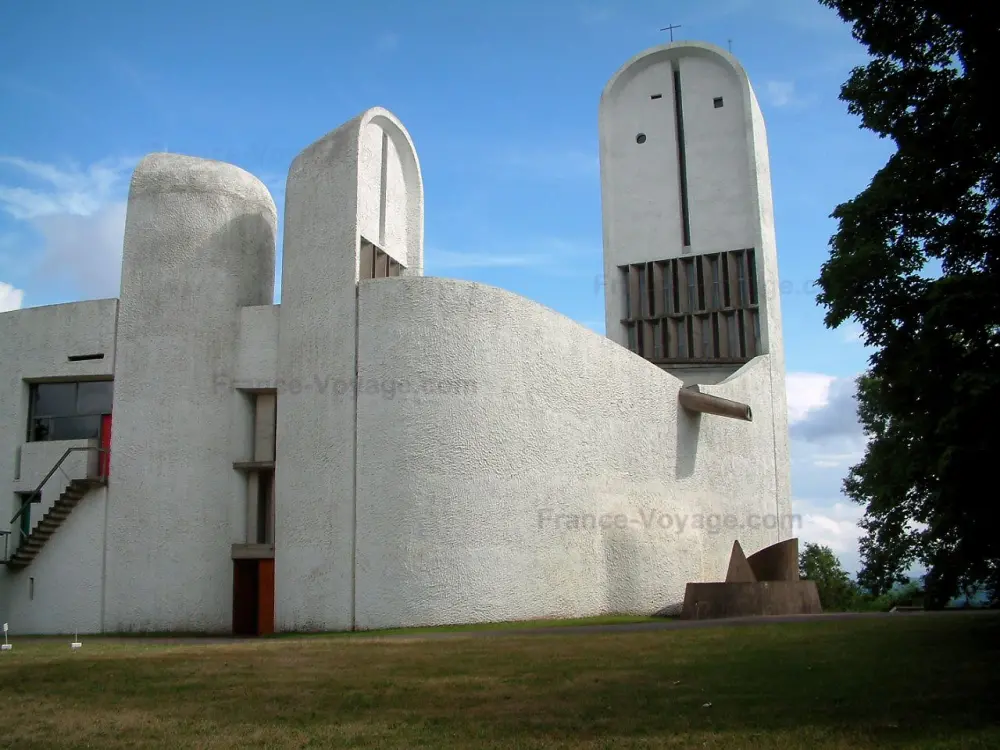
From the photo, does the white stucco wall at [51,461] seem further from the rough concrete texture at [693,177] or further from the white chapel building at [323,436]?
the rough concrete texture at [693,177]

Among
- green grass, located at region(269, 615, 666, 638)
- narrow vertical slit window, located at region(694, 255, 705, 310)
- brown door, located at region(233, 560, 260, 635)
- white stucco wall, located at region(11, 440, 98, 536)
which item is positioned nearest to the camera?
green grass, located at region(269, 615, 666, 638)

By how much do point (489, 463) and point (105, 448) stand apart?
903 centimetres

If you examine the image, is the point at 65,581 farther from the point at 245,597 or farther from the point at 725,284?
the point at 725,284

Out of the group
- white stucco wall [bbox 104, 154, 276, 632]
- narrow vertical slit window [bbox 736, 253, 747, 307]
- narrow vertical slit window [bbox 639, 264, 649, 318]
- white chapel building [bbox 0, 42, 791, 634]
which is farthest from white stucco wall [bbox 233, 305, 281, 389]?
narrow vertical slit window [bbox 736, 253, 747, 307]

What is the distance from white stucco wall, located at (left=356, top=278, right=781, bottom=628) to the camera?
1886 cm

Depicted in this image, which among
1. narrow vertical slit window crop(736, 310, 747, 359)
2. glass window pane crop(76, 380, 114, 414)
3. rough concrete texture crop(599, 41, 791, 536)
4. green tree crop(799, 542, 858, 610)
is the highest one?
rough concrete texture crop(599, 41, 791, 536)

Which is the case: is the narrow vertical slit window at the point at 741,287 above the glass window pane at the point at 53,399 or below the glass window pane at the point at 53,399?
above

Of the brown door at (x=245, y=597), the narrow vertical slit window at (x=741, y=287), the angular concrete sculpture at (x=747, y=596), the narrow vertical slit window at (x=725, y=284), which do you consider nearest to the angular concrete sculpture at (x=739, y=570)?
the angular concrete sculpture at (x=747, y=596)

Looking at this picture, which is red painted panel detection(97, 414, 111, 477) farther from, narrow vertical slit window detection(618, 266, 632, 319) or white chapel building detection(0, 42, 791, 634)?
narrow vertical slit window detection(618, 266, 632, 319)

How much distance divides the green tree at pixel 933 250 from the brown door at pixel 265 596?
13593mm

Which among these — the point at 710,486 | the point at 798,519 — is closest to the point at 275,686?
the point at 710,486

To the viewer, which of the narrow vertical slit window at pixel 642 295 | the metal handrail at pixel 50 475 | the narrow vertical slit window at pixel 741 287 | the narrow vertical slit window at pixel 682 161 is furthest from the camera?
the narrow vertical slit window at pixel 642 295

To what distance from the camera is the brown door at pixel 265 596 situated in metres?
21.0

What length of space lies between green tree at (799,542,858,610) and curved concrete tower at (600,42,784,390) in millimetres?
21595
